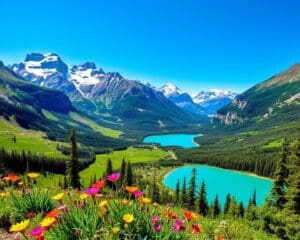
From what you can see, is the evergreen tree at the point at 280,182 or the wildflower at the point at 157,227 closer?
the wildflower at the point at 157,227

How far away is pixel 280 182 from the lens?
49.8 metres

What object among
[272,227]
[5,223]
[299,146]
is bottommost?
[272,227]

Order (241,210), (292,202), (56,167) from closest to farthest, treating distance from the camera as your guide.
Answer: (292,202) → (241,210) → (56,167)

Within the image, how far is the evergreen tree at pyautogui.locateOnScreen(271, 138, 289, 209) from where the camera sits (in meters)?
48.1

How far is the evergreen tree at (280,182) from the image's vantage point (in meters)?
48.1

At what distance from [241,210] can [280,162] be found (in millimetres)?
34300

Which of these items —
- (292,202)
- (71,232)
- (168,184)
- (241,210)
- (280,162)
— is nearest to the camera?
(71,232)

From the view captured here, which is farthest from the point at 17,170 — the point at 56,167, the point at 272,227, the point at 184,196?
the point at 272,227

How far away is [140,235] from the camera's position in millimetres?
6520

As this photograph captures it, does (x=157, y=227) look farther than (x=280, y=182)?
No

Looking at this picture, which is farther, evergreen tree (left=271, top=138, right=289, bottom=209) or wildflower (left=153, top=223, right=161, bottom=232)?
evergreen tree (left=271, top=138, right=289, bottom=209)

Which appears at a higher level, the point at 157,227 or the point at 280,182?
the point at 157,227

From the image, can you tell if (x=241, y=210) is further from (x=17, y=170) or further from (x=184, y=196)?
(x=17, y=170)

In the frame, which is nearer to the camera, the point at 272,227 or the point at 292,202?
the point at 272,227
